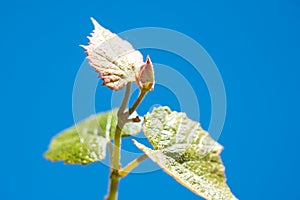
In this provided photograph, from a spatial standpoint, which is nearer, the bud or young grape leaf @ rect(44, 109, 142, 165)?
the bud

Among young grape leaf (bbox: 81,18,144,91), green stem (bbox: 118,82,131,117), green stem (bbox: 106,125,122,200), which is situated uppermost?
young grape leaf (bbox: 81,18,144,91)

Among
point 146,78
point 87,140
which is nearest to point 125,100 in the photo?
point 146,78

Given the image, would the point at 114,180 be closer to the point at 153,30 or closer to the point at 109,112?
the point at 153,30

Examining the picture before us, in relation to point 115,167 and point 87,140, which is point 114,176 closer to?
point 115,167

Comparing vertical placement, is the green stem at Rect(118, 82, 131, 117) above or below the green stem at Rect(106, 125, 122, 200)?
above

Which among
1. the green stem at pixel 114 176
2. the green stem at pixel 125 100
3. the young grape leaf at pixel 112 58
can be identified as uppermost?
the young grape leaf at pixel 112 58
